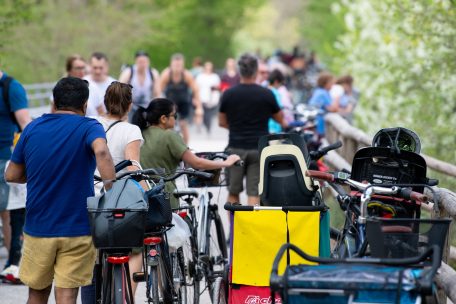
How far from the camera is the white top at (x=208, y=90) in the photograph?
1047 inches

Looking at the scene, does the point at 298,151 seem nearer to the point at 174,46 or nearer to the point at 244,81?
the point at 244,81

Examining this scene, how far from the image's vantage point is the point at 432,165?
1062 centimetres

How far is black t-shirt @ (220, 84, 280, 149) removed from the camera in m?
11.4

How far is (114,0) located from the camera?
44625 millimetres

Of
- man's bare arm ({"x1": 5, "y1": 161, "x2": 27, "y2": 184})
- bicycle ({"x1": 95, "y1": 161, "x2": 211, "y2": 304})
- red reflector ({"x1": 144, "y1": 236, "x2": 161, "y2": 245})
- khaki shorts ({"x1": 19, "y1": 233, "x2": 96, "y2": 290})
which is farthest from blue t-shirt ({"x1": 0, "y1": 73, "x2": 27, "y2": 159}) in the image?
khaki shorts ({"x1": 19, "y1": 233, "x2": 96, "y2": 290})

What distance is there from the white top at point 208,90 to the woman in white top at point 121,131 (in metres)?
18.2

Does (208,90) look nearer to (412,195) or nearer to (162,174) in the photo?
(162,174)

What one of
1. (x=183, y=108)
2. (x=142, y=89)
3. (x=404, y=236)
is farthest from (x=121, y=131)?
(x=183, y=108)

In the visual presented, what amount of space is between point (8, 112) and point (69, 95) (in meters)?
3.57

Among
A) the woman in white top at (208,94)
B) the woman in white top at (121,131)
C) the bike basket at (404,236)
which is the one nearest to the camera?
the bike basket at (404,236)

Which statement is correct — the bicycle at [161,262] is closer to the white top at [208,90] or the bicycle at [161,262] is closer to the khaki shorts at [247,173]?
the khaki shorts at [247,173]

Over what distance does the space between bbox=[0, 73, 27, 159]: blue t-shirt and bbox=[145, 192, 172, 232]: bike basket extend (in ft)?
11.2

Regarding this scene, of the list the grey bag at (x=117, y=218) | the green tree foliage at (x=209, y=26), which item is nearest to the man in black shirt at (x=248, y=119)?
the grey bag at (x=117, y=218)

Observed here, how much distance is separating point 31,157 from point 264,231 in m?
1.44
